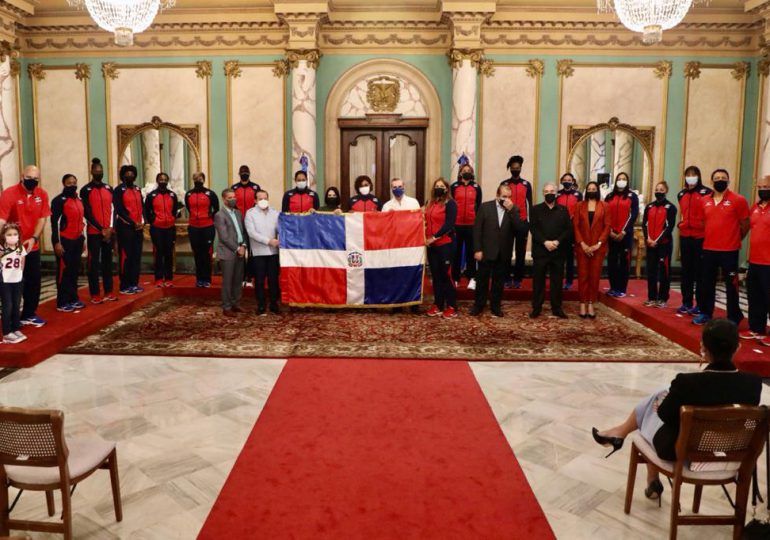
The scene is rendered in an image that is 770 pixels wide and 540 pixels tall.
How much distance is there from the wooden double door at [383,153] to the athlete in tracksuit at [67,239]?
5042mm

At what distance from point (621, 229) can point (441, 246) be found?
8.91ft

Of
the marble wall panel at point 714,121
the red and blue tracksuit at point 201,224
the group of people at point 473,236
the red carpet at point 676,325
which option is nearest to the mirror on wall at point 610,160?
the marble wall panel at point 714,121

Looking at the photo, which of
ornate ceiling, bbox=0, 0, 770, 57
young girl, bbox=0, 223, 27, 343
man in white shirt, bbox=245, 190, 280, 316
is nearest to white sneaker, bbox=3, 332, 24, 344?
young girl, bbox=0, 223, 27, 343

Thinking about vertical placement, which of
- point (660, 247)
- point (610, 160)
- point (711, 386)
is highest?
point (610, 160)

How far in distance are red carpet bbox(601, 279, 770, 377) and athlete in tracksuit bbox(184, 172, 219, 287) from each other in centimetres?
568

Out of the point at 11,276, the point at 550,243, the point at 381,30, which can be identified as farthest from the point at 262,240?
the point at 381,30

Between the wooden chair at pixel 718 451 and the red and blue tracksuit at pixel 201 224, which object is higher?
the red and blue tracksuit at pixel 201 224

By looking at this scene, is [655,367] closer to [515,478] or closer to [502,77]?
[515,478]

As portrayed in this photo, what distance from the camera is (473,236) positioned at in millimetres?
7520

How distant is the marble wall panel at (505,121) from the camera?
10773 mm

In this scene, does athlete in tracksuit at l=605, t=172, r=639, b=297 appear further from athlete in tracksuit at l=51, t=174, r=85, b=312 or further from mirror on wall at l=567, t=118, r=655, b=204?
athlete in tracksuit at l=51, t=174, r=85, b=312

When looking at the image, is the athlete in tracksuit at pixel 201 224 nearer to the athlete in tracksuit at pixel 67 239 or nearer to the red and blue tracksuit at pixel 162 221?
the red and blue tracksuit at pixel 162 221

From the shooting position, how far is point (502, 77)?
1077 cm

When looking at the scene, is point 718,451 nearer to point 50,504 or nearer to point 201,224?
point 50,504
